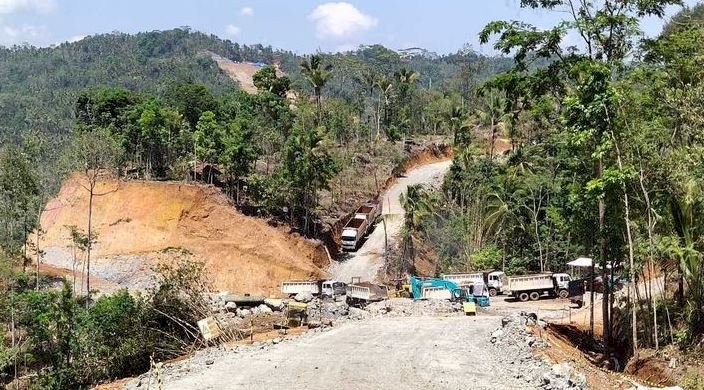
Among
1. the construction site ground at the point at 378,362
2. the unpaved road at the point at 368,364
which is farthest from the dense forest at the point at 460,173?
the unpaved road at the point at 368,364

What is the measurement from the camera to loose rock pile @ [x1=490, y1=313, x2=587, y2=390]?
17938 millimetres

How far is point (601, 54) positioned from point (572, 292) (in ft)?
66.8

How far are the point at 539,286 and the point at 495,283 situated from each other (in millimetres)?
3090

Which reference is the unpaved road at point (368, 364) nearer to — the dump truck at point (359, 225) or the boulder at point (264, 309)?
the boulder at point (264, 309)

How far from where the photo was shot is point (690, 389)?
16688 millimetres

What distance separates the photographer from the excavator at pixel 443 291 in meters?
37.8

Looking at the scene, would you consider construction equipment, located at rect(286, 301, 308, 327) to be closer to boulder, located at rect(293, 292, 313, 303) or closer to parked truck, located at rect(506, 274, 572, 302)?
boulder, located at rect(293, 292, 313, 303)

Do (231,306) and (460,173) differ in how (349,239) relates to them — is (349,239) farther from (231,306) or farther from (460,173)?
(231,306)

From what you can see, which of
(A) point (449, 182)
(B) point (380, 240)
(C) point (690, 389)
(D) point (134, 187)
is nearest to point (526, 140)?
(A) point (449, 182)

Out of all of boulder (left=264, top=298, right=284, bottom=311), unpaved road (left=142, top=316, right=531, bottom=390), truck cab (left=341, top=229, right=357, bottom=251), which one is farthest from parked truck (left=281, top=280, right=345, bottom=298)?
unpaved road (left=142, top=316, right=531, bottom=390)

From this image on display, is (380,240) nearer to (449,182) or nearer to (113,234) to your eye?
(449,182)

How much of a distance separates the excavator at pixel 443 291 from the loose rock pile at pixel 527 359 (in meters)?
7.61

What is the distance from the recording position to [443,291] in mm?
38531

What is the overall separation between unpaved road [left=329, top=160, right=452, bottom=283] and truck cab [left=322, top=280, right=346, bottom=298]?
631 cm
